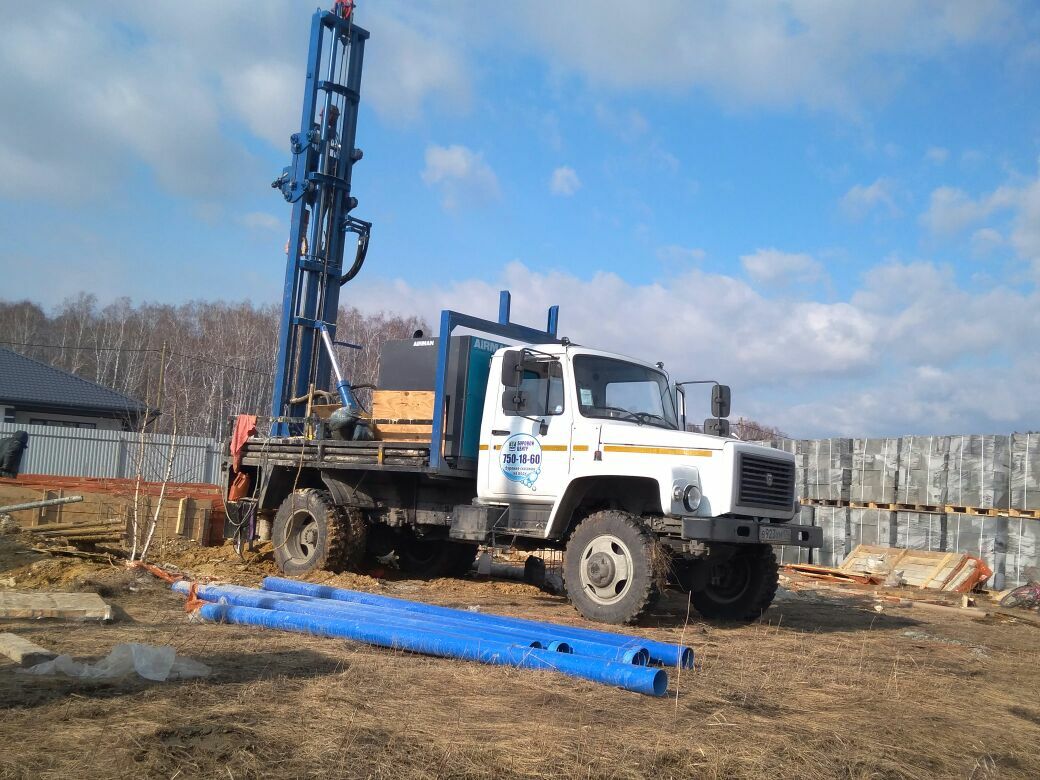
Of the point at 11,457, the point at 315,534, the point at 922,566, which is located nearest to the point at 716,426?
the point at 315,534

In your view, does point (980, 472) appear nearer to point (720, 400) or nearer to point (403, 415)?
point (720, 400)

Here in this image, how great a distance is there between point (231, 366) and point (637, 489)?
122ft

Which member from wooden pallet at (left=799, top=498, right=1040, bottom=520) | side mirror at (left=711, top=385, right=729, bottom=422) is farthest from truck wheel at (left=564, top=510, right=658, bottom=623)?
wooden pallet at (left=799, top=498, right=1040, bottom=520)

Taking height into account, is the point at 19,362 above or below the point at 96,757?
above

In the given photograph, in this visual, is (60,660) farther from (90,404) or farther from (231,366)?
(231,366)

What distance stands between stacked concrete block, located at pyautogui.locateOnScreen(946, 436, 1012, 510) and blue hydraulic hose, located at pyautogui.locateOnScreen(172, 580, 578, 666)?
34.1 ft

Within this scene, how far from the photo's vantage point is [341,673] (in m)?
5.18

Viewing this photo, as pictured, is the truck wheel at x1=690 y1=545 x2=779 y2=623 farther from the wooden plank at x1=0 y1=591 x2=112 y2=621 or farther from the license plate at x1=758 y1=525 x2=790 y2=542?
the wooden plank at x1=0 y1=591 x2=112 y2=621

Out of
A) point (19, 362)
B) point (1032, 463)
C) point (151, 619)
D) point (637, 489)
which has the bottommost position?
point (151, 619)

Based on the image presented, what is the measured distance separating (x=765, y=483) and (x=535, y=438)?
234 centimetres

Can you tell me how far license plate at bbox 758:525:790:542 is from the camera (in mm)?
8109

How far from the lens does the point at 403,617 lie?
22.4ft

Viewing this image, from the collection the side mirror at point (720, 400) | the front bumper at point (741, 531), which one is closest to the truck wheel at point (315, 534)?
the side mirror at point (720, 400)

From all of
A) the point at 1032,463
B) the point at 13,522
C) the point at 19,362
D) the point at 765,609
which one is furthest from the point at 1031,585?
the point at 19,362
